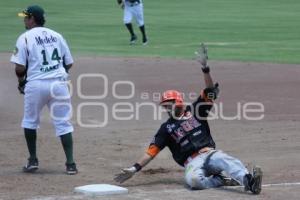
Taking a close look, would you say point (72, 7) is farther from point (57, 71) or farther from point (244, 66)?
point (57, 71)

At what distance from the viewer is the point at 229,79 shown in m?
17.1

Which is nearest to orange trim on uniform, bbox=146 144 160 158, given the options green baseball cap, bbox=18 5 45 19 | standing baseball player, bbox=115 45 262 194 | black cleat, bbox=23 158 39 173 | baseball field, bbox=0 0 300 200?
standing baseball player, bbox=115 45 262 194

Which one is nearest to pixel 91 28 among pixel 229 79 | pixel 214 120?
pixel 229 79

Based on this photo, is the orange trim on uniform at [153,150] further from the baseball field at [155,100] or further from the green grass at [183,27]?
the green grass at [183,27]

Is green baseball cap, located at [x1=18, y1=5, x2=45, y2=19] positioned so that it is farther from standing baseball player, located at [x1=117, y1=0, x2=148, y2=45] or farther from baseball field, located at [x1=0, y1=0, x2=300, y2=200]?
standing baseball player, located at [x1=117, y1=0, x2=148, y2=45]

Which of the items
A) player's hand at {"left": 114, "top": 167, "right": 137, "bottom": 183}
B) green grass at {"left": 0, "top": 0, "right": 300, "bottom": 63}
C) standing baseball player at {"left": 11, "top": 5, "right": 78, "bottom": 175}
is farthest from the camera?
green grass at {"left": 0, "top": 0, "right": 300, "bottom": 63}

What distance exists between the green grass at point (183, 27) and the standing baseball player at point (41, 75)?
1032 centimetres

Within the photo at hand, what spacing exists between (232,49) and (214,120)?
8.68 m

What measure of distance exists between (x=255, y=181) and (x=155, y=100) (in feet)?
21.3

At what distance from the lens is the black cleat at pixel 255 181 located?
8.53m

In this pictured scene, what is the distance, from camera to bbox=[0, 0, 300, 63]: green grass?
21609 mm

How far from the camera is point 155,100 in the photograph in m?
14.9

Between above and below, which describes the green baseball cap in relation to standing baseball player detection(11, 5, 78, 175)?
above

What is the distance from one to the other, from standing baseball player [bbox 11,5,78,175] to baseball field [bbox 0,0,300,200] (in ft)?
1.68
